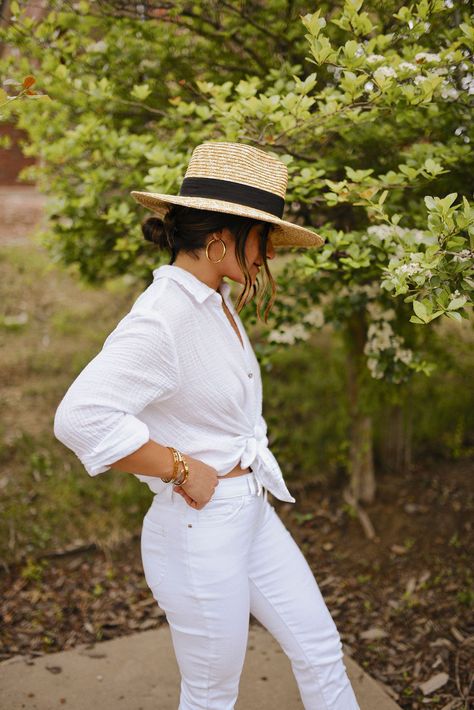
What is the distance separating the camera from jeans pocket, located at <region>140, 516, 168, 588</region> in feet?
6.46

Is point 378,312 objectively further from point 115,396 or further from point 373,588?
point 115,396

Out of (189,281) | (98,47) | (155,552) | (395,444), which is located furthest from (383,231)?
(395,444)

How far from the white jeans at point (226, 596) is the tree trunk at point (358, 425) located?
→ 1983 millimetres

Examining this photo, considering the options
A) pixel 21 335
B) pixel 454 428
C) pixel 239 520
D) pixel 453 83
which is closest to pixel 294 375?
pixel 454 428

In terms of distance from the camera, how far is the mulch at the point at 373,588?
3.18 m

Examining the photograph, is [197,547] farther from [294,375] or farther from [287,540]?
[294,375]

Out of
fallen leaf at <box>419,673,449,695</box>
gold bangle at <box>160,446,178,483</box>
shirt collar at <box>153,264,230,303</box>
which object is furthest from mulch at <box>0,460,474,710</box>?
shirt collar at <box>153,264,230,303</box>

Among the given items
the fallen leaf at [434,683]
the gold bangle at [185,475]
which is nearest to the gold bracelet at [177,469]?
the gold bangle at [185,475]

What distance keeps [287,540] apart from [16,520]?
244 centimetres

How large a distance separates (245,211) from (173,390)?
54 centimetres

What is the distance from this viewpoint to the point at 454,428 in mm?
4957

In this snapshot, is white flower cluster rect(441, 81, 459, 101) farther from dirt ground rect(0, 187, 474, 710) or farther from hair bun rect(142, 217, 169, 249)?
dirt ground rect(0, 187, 474, 710)

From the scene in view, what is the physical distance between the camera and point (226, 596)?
76.0 inches

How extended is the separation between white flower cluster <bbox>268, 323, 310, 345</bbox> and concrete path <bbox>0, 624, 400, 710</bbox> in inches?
57.3
